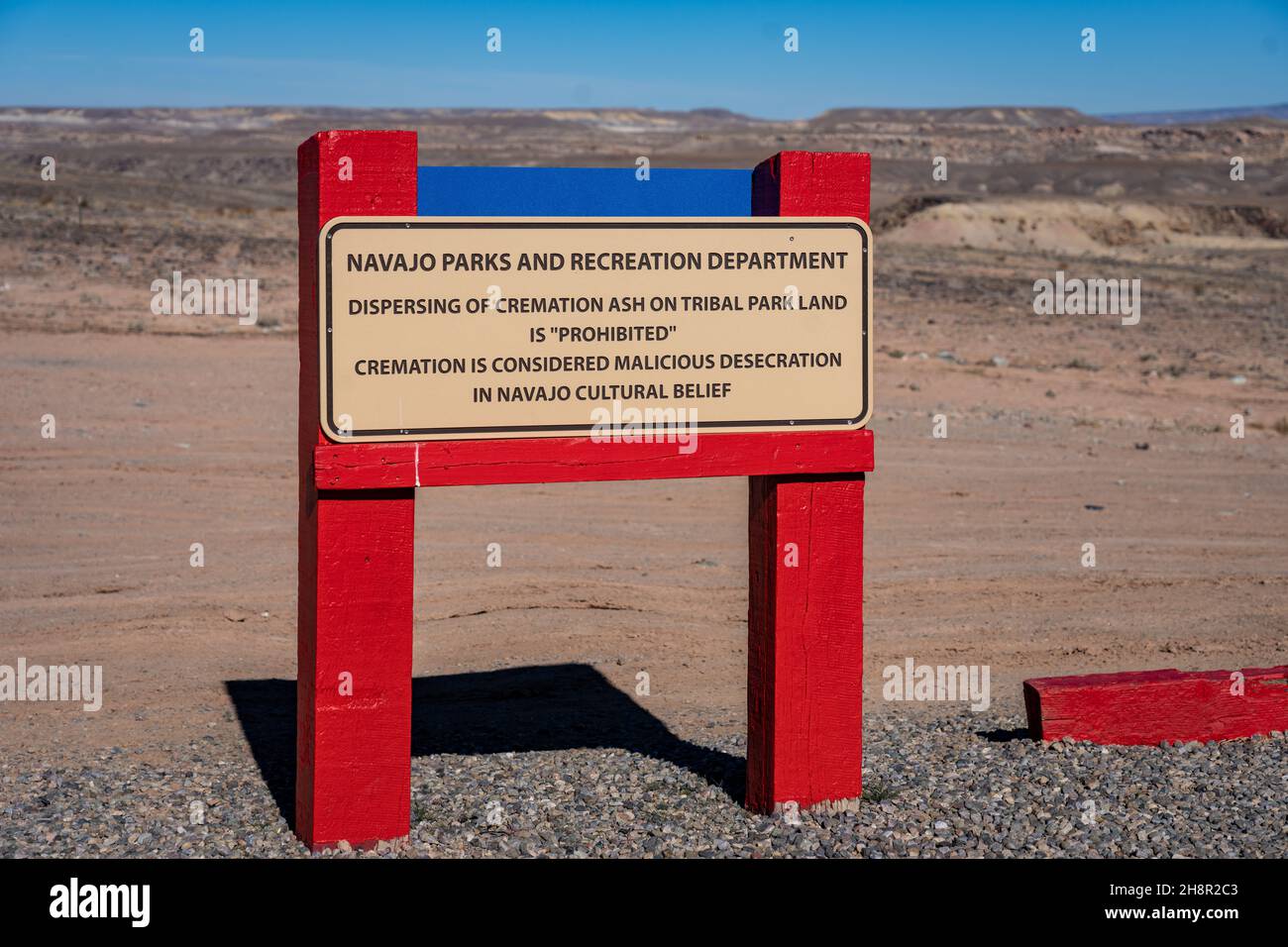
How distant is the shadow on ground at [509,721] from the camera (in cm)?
531

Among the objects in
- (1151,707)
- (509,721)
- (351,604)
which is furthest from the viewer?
(509,721)

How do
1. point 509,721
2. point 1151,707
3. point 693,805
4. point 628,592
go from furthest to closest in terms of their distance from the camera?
point 628,592 < point 509,721 < point 1151,707 < point 693,805

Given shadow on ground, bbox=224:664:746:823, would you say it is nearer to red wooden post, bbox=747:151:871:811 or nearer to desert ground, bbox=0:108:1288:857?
desert ground, bbox=0:108:1288:857

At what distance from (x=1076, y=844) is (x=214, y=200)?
36876mm

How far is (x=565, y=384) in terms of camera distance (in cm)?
430

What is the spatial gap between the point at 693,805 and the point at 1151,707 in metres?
1.90

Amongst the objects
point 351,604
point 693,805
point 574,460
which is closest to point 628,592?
point 693,805

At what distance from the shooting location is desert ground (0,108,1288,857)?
465cm

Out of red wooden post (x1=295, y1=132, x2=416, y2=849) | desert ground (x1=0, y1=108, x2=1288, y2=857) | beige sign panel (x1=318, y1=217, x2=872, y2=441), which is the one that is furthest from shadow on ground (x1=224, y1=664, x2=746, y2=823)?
beige sign panel (x1=318, y1=217, x2=872, y2=441)

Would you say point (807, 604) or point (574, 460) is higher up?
point (574, 460)

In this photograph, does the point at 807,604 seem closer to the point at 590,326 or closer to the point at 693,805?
the point at 693,805

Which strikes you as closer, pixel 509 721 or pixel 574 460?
pixel 574 460

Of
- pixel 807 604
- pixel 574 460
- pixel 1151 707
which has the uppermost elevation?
pixel 574 460
